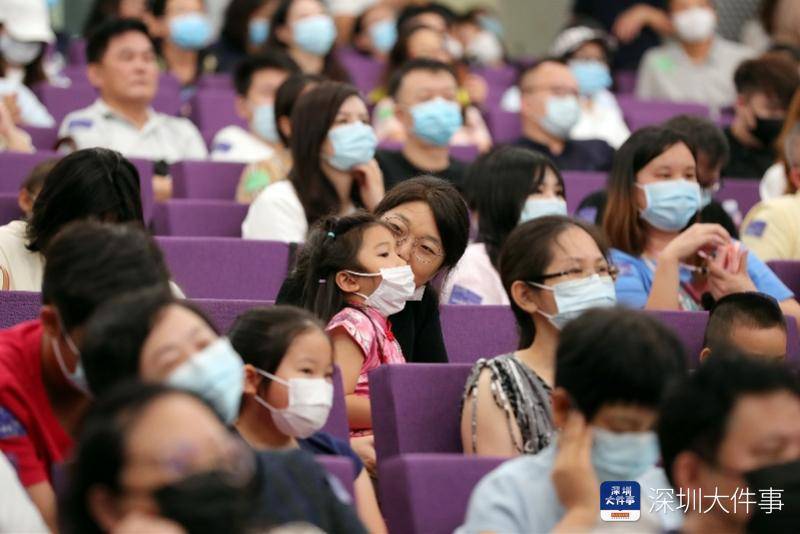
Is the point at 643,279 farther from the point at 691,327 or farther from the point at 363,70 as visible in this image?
the point at 363,70

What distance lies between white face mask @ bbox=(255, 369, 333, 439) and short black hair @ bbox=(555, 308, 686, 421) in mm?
488

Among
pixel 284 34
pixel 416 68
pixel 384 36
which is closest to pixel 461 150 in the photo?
pixel 416 68

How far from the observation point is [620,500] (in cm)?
281

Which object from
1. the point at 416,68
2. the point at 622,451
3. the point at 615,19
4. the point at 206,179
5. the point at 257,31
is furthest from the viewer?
the point at 615,19

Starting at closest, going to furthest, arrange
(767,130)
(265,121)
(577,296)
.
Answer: (577,296) → (265,121) → (767,130)

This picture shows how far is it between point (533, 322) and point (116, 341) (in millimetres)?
1204

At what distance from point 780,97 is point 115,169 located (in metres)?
3.64

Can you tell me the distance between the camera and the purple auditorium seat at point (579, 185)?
19.1 feet

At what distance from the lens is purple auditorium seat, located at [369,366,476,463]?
3.34 meters

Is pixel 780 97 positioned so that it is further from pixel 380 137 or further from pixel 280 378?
pixel 280 378

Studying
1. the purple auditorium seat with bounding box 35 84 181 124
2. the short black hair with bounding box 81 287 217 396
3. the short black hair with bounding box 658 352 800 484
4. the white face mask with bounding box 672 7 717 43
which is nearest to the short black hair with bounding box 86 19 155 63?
the purple auditorium seat with bounding box 35 84 181 124

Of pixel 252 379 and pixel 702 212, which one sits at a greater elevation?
pixel 252 379

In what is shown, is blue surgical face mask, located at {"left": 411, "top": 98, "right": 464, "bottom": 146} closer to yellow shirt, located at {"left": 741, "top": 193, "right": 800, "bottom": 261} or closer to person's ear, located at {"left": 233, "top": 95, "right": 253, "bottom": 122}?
person's ear, located at {"left": 233, "top": 95, "right": 253, "bottom": 122}

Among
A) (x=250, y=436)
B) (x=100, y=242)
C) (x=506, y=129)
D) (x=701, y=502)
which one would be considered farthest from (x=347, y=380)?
(x=506, y=129)
